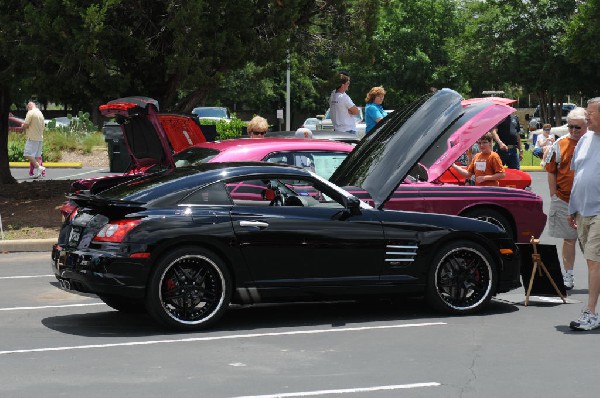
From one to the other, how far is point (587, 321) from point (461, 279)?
51.2 inches

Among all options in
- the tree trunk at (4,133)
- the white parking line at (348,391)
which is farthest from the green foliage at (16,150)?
the white parking line at (348,391)

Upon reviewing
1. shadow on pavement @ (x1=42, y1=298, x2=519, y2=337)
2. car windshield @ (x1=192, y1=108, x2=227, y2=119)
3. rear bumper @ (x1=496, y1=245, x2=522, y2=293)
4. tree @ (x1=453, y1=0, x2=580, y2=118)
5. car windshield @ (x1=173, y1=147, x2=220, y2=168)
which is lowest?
shadow on pavement @ (x1=42, y1=298, x2=519, y2=337)

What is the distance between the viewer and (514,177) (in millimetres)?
Result: 14125

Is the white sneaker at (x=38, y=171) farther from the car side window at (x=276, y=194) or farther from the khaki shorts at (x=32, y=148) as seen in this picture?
the car side window at (x=276, y=194)

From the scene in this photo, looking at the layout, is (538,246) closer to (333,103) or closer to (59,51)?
(333,103)

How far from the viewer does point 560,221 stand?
10969 millimetres

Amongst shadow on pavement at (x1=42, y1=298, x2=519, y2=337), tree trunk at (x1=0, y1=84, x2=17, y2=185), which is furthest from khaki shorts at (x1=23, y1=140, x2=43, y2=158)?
shadow on pavement at (x1=42, y1=298, x2=519, y2=337)

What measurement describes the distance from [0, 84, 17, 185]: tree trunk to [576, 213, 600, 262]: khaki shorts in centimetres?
1306

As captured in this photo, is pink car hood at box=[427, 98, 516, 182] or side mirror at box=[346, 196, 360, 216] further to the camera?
pink car hood at box=[427, 98, 516, 182]

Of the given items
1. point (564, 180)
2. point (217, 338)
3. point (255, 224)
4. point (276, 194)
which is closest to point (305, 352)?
point (217, 338)

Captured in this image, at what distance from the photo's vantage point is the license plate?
8.95 metres

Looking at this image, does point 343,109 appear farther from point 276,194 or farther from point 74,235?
point 74,235

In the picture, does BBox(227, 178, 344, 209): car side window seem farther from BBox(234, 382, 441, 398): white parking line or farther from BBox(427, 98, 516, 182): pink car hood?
BBox(234, 382, 441, 398): white parking line

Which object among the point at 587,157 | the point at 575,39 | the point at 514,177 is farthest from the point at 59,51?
the point at 575,39
